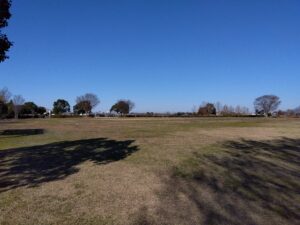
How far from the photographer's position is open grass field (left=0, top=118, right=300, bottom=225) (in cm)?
715

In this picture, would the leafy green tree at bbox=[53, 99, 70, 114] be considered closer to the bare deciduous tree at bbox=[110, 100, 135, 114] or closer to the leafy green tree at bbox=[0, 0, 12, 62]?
the bare deciduous tree at bbox=[110, 100, 135, 114]

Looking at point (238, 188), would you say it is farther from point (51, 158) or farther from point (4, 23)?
point (4, 23)

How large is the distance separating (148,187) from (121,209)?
156 cm

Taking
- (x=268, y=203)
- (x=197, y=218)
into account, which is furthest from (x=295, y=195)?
(x=197, y=218)

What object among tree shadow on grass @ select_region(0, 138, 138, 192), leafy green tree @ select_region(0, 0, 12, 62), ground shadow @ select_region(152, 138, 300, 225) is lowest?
ground shadow @ select_region(152, 138, 300, 225)

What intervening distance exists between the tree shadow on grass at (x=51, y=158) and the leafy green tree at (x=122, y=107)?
10289 cm

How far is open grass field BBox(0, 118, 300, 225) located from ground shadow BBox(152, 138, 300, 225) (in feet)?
0.07

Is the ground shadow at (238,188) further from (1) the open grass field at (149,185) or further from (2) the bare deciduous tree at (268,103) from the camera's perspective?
(2) the bare deciduous tree at (268,103)

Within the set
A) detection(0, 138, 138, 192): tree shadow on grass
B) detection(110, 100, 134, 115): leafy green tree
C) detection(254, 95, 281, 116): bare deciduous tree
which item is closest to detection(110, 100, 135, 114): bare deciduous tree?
detection(110, 100, 134, 115): leafy green tree

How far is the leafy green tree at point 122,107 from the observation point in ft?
390

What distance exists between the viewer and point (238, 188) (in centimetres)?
914

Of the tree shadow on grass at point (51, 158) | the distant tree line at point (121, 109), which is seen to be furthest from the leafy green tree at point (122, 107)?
the tree shadow on grass at point (51, 158)

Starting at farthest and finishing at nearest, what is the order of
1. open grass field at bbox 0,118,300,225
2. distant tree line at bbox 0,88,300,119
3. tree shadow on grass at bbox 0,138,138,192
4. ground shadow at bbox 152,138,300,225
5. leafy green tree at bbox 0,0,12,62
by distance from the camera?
distant tree line at bbox 0,88,300,119 → leafy green tree at bbox 0,0,12,62 → tree shadow on grass at bbox 0,138,138,192 → ground shadow at bbox 152,138,300,225 → open grass field at bbox 0,118,300,225

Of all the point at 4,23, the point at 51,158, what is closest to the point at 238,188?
the point at 51,158
